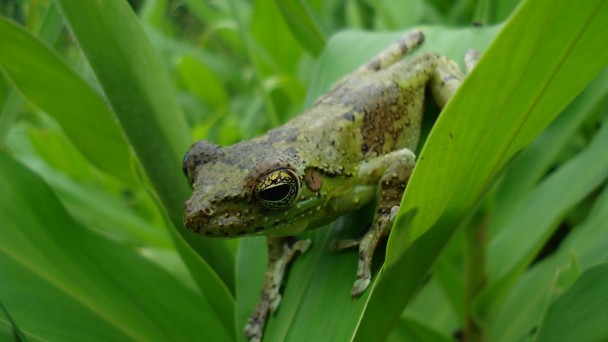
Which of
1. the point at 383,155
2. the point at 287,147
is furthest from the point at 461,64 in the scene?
the point at 287,147

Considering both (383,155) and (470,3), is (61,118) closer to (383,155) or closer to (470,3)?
(383,155)

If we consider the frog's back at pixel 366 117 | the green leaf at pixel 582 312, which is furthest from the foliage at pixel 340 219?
the frog's back at pixel 366 117

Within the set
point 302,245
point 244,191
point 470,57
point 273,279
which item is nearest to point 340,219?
point 302,245

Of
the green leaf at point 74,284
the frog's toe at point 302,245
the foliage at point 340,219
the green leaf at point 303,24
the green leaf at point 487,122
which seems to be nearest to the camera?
the green leaf at point 487,122

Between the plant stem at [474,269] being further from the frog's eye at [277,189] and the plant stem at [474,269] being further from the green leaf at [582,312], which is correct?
the frog's eye at [277,189]

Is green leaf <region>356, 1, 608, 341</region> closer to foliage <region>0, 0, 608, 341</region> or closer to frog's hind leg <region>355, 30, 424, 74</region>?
foliage <region>0, 0, 608, 341</region>

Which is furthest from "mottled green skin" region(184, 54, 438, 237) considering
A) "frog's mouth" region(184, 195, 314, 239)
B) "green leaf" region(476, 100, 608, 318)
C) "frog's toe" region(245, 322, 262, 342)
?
"green leaf" region(476, 100, 608, 318)
